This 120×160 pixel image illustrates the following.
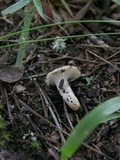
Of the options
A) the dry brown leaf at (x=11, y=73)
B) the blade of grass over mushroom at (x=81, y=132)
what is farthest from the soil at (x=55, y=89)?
the blade of grass over mushroom at (x=81, y=132)

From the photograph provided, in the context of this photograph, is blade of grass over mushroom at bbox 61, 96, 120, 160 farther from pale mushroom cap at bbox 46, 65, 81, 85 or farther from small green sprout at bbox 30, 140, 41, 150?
pale mushroom cap at bbox 46, 65, 81, 85

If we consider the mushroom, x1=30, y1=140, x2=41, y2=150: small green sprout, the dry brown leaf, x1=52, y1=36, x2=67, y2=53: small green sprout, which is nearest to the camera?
x1=30, y1=140, x2=41, y2=150: small green sprout

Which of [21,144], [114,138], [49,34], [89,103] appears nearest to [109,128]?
[114,138]

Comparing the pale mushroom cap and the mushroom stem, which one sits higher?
the pale mushroom cap

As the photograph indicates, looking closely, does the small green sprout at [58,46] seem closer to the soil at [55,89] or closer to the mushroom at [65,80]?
the soil at [55,89]

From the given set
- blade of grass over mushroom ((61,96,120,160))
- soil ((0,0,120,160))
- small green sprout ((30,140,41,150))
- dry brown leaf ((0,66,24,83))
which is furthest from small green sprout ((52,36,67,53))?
blade of grass over mushroom ((61,96,120,160))

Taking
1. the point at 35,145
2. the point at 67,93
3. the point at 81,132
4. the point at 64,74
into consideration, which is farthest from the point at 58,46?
the point at 81,132

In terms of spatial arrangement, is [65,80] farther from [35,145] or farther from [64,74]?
[35,145]
